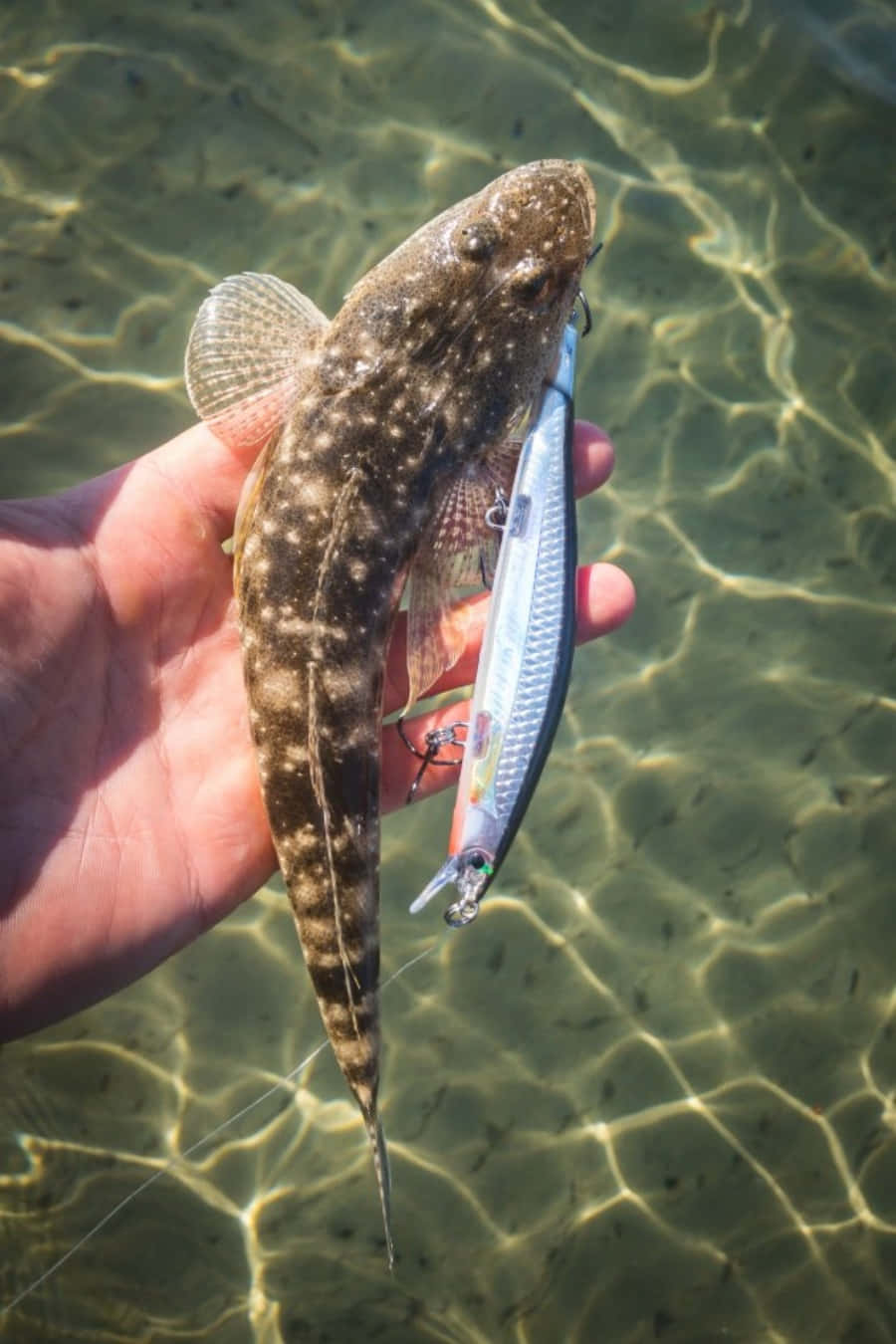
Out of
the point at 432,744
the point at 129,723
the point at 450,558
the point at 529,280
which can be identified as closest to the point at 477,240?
the point at 529,280

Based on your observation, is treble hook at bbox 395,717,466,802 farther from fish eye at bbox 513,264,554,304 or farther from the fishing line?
fish eye at bbox 513,264,554,304

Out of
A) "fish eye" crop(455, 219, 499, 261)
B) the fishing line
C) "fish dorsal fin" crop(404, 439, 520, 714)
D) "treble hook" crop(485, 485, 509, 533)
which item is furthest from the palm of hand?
the fishing line

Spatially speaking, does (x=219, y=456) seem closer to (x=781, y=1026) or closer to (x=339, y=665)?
(x=339, y=665)

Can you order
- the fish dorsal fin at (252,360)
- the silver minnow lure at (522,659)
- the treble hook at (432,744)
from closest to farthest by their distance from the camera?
the silver minnow lure at (522,659), the fish dorsal fin at (252,360), the treble hook at (432,744)

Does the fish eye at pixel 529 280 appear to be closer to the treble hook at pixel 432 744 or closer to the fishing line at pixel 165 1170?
the treble hook at pixel 432 744

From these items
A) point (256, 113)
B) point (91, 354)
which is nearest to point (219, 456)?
point (91, 354)

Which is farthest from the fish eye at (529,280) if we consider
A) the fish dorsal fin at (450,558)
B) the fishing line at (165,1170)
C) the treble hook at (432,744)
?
the fishing line at (165,1170)
